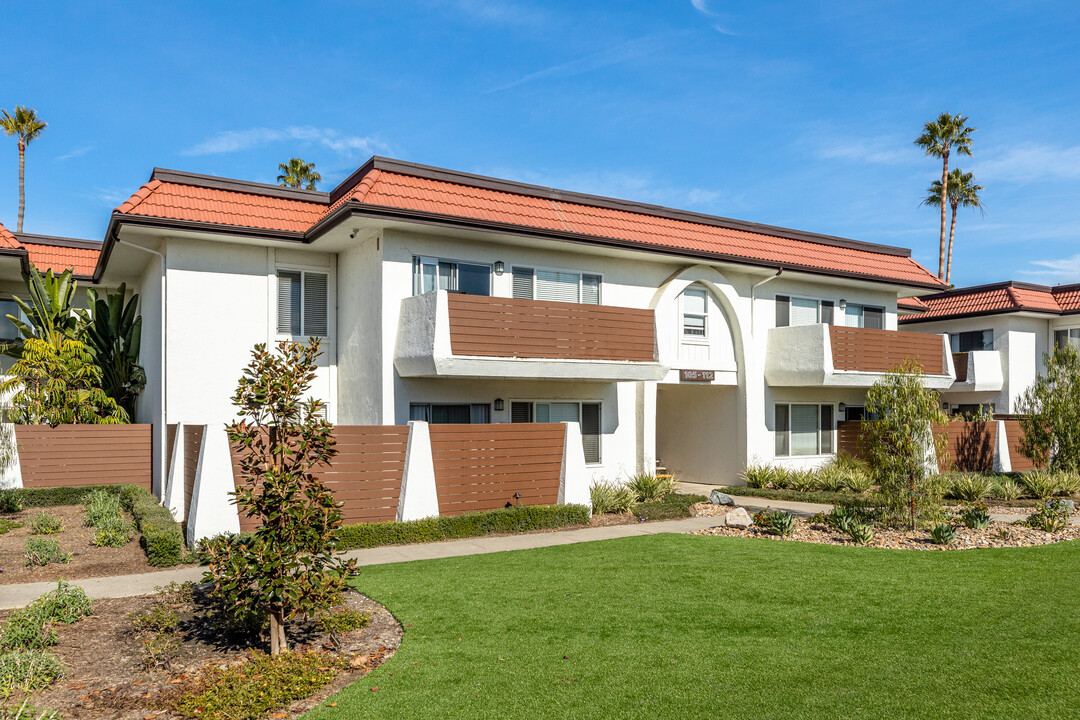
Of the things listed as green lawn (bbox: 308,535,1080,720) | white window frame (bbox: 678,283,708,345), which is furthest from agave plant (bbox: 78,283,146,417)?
white window frame (bbox: 678,283,708,345)

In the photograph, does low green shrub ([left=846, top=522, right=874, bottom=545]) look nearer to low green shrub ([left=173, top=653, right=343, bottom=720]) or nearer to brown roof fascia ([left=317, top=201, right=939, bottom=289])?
brown roof fascia ([left=317, top=201, right=939, bottom=289])

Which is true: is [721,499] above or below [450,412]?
below

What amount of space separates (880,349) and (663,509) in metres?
10.2

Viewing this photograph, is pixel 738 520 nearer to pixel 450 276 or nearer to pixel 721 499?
pixel 721 499

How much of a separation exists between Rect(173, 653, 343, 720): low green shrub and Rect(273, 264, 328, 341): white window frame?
1131 centimetres

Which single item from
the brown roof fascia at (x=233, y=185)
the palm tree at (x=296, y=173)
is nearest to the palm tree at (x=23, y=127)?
the palm tree at (x=296, y=173)

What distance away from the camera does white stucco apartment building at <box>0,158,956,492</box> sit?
1576 centimetres

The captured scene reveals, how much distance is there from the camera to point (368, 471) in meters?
13.1

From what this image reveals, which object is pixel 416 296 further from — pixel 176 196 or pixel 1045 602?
pixel 1045 602

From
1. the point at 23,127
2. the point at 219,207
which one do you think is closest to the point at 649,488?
the point at 219,207

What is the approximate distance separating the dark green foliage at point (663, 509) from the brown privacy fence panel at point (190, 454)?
8.40 meters

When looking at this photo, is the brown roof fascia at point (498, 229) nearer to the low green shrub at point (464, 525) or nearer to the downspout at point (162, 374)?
the downspout at point (162, 374)

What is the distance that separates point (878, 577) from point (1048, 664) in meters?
3.49

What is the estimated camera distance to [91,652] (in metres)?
7.24
